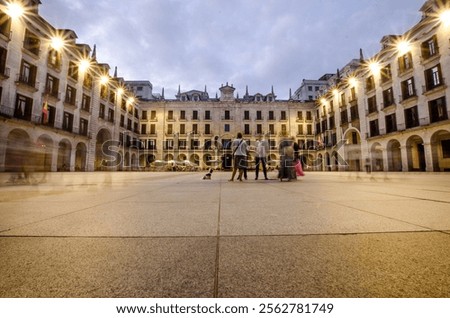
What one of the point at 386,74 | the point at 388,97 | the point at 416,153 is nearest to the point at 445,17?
the point at 386,74

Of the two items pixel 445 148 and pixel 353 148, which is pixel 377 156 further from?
pixel 353 148

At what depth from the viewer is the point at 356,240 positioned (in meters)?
1.27

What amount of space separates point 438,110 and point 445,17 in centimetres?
667

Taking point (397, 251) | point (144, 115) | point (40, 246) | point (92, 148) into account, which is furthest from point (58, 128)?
point (397, 251)

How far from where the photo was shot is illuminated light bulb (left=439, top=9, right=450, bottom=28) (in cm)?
1585

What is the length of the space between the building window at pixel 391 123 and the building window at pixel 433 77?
4.04 metres

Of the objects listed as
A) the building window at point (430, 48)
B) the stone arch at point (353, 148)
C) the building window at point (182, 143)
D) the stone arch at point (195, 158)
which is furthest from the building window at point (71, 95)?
the building window at point (430, 48)

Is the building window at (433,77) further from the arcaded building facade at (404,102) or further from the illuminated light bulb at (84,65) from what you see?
the illuminated light bulb at (84,65)

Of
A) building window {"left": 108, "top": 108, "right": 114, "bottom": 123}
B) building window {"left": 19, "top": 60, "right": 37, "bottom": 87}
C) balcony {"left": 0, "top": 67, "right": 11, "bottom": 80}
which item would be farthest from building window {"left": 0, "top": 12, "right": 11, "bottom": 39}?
building window {"left": 108, "top": 108, "right": 114, "bottom": 123}

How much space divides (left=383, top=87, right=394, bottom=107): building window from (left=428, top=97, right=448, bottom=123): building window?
3813mm

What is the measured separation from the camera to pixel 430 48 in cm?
1778

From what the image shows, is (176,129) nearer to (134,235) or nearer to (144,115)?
(144,115)

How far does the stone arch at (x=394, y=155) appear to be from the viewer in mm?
21062

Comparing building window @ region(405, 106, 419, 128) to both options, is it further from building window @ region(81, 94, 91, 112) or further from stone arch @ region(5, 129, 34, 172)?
building window @ region(81, 94, 91, 112)
